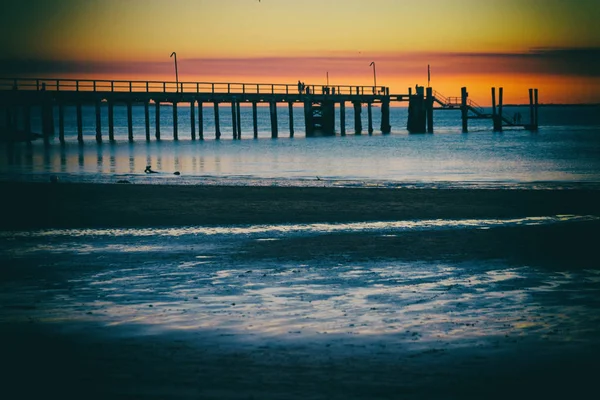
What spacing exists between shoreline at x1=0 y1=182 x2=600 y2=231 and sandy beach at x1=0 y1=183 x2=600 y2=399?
0.20m

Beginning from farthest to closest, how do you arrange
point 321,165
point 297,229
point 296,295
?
1. point 321,165
2. point 297,229
3. point 296,295

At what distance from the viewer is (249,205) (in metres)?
19.4

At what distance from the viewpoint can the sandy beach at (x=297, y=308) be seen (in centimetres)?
628

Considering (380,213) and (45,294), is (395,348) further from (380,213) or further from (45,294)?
(380,213)

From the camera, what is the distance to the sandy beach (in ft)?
20.6

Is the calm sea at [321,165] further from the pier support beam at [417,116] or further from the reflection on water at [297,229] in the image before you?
the pier support beam at [417,116]

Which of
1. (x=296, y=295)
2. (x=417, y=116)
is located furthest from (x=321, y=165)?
(x=417, y=116)

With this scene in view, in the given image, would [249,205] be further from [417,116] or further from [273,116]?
[417,116]

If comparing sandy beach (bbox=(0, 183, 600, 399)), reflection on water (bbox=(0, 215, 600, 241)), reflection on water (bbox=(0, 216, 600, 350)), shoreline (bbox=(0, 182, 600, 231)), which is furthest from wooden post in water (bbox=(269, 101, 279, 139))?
reflection on water (bbox=(0, 216, 600, 350))

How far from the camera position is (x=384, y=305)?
889cm

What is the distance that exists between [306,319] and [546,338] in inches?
81.8

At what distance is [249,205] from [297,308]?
10753mm

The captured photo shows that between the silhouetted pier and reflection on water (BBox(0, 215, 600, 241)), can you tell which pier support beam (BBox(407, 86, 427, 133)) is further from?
reflection on water (BBox(0, 215, 600, 241))

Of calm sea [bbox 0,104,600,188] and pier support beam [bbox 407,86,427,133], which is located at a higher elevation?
pier support beam [bbox 407,86,427,133]
